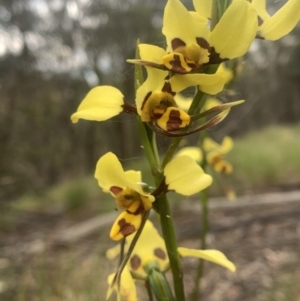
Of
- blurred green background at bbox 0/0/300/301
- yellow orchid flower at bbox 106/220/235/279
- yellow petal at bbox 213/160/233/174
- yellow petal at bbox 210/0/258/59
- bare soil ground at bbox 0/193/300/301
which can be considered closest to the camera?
yellow petal at bbox 210/0/258/59

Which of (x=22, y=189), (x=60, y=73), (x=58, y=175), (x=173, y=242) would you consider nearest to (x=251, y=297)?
(x=173, y=242)

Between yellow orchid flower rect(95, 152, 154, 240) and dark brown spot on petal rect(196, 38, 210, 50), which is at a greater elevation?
dark brown spot on petal rect(196, 38, 210, 50)

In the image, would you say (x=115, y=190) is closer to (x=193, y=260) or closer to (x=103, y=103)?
(x=103, y=103)

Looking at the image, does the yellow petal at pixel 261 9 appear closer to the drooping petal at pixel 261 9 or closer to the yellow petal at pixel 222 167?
the drooping petal at pixel 261 9

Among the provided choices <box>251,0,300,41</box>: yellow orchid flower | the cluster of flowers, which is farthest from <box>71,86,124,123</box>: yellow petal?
<box>251,0,300,41</box>: yellow orchid flower

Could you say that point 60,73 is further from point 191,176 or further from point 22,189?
point 191,176

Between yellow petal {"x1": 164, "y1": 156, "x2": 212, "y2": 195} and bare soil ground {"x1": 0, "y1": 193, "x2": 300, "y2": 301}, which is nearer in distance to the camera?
yellow petal {"x1": 164, "y1": 156, "x2": 212, "y2": 195}

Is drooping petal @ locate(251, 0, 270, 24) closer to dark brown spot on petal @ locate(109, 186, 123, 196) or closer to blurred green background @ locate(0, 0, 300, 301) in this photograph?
dark brown spot on petal @ locate(109, 186, 123, 196)
